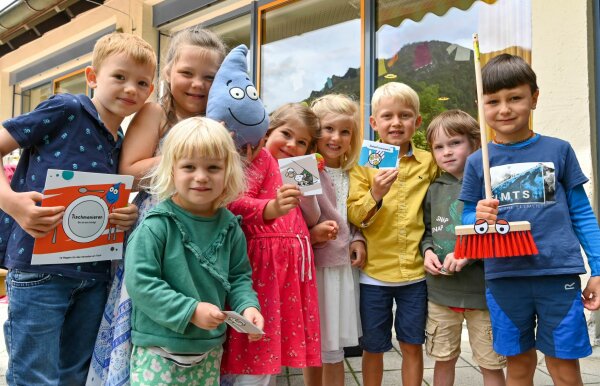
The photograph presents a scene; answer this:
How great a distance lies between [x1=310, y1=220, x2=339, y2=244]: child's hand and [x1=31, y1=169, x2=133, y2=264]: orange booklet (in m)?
0.77

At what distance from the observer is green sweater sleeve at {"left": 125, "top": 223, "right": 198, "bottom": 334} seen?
141 centimetres

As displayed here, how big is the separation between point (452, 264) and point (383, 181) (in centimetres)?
47

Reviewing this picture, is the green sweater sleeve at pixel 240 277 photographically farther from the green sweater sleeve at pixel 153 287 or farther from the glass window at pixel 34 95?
the glass window at pixel 34 95

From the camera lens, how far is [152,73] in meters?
1.79

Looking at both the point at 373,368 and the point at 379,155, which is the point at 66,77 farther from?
the point at 373,368

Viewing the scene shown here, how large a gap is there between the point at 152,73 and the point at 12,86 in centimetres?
992

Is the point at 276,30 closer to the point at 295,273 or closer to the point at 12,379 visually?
the point at 295,273

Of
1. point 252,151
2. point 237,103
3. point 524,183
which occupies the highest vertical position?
point 237,103

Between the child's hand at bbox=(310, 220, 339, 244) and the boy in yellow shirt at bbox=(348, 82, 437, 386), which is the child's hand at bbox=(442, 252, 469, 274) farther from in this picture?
the child's hand at bbox=(310, 220, 339, 244)

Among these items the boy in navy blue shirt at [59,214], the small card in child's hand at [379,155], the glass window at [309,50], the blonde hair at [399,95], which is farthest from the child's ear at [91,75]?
the glass window at [309,50]

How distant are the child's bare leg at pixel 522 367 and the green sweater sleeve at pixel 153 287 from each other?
51.2 inches

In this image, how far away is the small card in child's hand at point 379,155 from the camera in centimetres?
211

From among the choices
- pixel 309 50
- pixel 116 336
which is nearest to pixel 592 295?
pixel 116 336

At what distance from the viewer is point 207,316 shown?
55.2 inches
